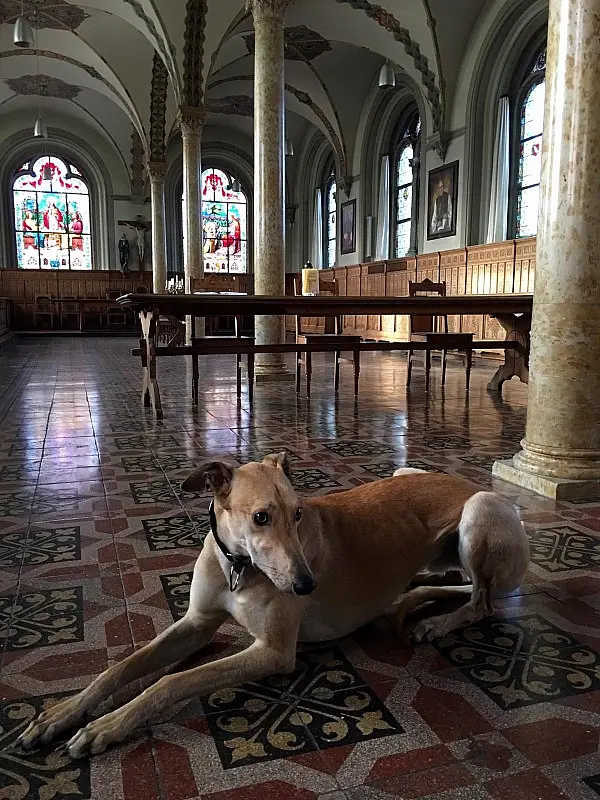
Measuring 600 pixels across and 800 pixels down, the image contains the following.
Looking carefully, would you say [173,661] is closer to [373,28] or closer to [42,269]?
[373,28]

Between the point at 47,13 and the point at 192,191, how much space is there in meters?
6.57

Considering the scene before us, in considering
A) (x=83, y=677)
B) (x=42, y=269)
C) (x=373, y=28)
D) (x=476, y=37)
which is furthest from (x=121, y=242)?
(x=83, y=677)

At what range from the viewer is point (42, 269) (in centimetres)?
2514

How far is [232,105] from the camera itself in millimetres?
23938

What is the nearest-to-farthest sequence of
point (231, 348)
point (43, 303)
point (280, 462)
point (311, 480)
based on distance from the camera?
point (280, 462), point (311, 480), point (231, 348), point (43, 303)

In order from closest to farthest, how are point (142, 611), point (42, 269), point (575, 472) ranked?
point (142, 611)
point (575, 472)
point (42, 269)

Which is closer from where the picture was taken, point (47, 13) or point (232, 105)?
point (47, 13)

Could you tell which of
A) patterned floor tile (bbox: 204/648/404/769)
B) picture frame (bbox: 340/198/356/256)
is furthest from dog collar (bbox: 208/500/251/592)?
picture frame (bbox: 340/198/356/256)

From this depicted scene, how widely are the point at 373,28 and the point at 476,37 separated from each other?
2.76 metres

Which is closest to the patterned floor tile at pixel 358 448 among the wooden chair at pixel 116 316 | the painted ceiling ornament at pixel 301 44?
the painted ceiling ornament at pixel 301 44

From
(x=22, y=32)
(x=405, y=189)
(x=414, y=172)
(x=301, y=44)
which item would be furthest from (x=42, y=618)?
(x=301, y=44)

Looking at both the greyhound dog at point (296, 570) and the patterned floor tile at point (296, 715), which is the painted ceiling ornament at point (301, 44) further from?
the patterned floor tile at point (296, 715)

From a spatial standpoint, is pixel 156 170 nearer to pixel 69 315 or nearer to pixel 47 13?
pixel 47 13

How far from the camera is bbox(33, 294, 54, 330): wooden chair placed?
2391cm
